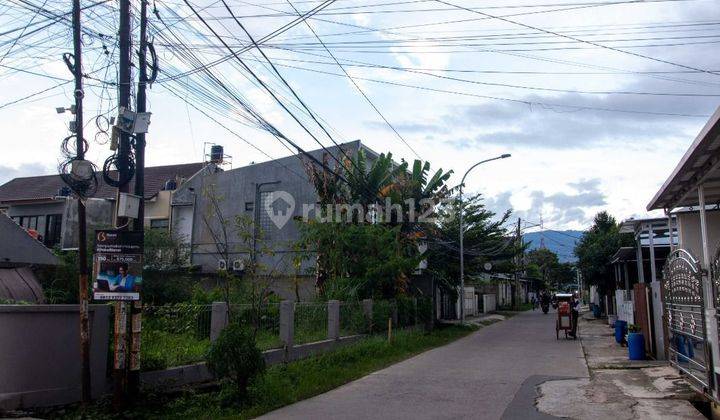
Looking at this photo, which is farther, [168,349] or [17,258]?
[17,258]

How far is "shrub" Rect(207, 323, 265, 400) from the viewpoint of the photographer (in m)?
9.49

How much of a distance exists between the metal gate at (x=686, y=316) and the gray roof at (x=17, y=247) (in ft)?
51.0

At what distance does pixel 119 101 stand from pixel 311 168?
44.0 feet

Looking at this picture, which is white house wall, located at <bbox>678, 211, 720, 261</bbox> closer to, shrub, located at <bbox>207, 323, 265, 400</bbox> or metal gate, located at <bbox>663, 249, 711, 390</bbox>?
metal gate, located at <bbox>663, 249, 711, 390</bbox>

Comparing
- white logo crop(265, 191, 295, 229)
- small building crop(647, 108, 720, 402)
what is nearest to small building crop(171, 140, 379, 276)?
white logo crop(265, 191, 295, 229)

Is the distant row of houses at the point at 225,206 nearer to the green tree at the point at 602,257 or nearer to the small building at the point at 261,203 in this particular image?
the small building at the point at 261,203

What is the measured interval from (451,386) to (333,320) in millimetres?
6164

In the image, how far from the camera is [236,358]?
31.1 ft

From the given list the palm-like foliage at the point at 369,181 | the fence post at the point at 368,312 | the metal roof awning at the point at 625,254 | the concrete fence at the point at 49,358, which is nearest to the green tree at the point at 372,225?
the palm-like foliage at the point at 369,181

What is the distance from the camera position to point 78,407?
9.09 metres

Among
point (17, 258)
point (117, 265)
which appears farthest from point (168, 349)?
point (17, 258)

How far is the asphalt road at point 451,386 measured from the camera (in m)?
9.20

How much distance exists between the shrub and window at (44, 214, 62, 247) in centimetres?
2555

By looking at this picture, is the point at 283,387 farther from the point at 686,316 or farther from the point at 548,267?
the point at 548,267
